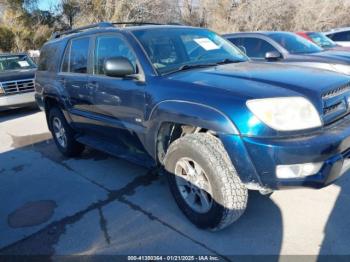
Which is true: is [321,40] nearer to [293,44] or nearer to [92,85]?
[293,44]

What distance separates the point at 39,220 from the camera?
351 centimetres

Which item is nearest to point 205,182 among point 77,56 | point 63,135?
point 77,56

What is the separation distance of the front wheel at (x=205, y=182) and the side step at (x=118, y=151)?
16.8 inches

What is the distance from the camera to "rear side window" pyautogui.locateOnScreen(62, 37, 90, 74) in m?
4.35

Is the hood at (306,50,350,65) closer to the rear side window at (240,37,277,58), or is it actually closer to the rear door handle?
the rear side window at (240,37,277,58)

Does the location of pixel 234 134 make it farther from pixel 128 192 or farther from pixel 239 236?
pixel 128 192

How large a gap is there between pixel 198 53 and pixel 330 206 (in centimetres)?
206

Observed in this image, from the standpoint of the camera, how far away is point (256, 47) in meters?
7.48

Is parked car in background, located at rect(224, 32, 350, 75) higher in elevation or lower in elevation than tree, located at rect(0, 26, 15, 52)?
lower

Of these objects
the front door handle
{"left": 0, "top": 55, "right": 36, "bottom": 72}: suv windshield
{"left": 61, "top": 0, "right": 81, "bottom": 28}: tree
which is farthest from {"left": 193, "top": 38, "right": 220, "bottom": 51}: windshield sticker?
{"left": 61, "top": 0, "right": 81, "bottom": 28}: tree

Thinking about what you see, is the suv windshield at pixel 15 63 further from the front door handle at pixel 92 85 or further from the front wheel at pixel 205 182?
the front wheel at pixel 205 182

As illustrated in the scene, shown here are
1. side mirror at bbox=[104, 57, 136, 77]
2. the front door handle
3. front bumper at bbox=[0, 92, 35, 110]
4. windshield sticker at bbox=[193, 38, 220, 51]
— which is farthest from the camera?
front bumper at bbox=[0, 92, 35, 110]

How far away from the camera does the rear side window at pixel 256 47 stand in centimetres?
734

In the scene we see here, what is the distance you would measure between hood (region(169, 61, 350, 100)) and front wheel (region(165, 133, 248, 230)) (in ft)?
1.58
